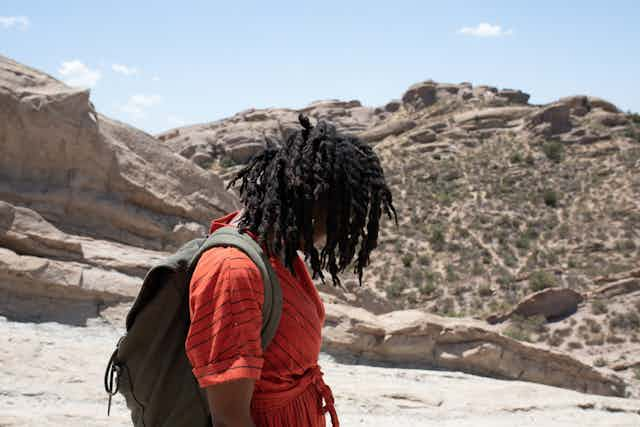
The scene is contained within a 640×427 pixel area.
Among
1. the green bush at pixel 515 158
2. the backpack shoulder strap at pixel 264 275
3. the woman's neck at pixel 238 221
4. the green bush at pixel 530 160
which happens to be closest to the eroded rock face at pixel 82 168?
the woman's neck at pixel 238 221

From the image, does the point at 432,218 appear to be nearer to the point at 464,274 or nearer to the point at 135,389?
the point at 464,274

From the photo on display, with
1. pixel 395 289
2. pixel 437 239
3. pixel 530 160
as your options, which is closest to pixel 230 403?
pixel 395 289

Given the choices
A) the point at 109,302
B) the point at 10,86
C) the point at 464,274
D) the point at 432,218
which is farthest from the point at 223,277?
the point at 432,218

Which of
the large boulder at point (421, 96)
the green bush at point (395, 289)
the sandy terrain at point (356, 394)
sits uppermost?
the large boulder at point (421, 96)

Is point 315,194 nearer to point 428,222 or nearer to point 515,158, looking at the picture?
point 428,222

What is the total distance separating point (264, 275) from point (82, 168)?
957 cm

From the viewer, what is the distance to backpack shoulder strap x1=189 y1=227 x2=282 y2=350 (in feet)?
5.42

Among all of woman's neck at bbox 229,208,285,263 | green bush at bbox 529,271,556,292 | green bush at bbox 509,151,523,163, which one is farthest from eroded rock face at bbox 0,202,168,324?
green bush at bbox 509,151,523,163

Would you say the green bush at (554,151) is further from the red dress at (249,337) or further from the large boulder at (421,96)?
the red dress at (249,337)

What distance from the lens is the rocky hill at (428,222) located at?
374 inches

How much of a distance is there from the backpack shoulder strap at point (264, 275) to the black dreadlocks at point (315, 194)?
0.23 feet

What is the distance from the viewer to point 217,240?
5.52 ft

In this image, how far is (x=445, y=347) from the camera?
10758 millimetres

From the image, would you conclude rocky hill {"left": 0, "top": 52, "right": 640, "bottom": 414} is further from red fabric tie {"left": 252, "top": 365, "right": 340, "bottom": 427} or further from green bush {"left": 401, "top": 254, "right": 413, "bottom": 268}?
red fabric tie {"left": 252, "top": 365, "right": 340, "bottom": 427}
